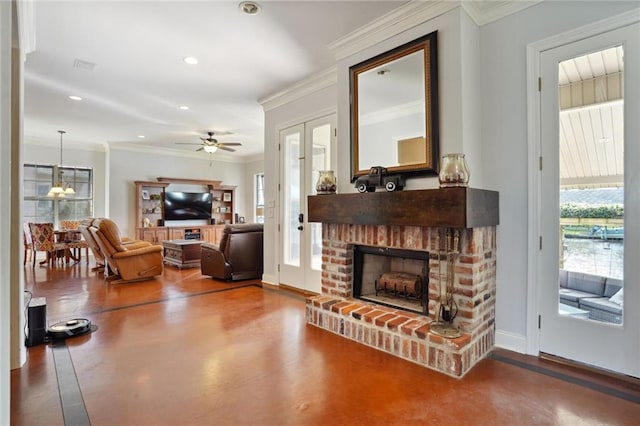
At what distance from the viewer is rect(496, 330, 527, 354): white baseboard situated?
2.60m

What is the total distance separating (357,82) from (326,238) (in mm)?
1527

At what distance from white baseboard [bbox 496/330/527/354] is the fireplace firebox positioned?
0.58 m

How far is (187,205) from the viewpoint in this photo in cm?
891

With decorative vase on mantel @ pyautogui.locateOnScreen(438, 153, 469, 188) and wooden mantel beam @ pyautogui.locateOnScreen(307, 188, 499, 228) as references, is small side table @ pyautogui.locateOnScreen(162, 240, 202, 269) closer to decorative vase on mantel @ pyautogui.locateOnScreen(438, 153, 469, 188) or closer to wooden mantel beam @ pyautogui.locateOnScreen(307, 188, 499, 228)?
wooden mantel beam @ pyautogui.locateOnScreen(307, 188, 499, 228)

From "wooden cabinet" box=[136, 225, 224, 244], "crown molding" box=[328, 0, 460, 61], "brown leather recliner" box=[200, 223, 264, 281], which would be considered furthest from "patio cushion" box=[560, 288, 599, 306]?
"wooden cabinet" box=[136, 225, 224, 244]

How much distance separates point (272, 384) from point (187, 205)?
7570 mm

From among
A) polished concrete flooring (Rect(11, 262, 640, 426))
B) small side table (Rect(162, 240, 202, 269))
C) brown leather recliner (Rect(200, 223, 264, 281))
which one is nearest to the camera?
polished concrete flooring (Rect(11, 262, 640, 426))

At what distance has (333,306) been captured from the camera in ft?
9.96

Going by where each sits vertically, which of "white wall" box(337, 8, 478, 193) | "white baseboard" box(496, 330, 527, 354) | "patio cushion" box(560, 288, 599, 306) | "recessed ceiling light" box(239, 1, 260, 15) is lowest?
"white baseboard" box(496, 330, 527, 354)

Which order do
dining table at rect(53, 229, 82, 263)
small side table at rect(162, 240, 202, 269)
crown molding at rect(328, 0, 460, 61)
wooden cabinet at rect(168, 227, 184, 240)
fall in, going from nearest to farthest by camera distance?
crown molding at rect(328, 0, 460, 61) → small side table at rect(162, 240, 202, 269) → dining table at rect(53, 229, 82, 263) → wooden cabinet at rect(168, 227, 184, 240)

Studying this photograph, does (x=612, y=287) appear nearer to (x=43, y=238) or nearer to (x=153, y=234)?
(x=43, y=238)

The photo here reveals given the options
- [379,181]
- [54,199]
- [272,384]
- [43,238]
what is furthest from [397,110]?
[54,199]

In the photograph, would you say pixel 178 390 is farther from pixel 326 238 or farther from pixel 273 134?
pixel 273 134

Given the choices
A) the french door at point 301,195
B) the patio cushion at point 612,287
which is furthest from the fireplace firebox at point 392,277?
the patio cushion at point 612,287
